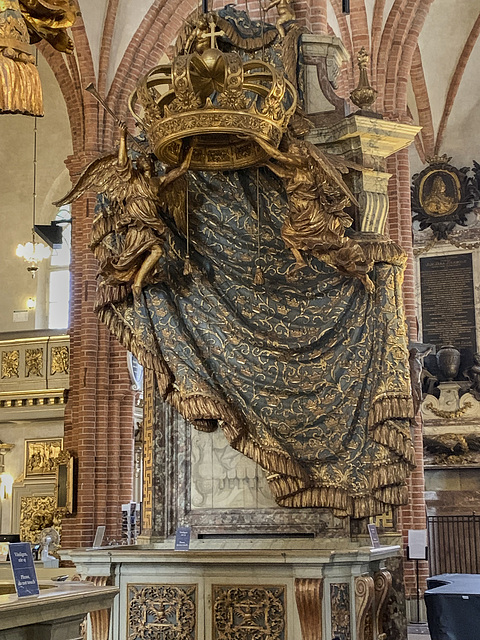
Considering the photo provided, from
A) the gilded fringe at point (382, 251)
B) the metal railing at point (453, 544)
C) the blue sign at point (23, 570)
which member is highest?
the gilded fringe at point (382, 251)

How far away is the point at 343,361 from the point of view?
7277 mm

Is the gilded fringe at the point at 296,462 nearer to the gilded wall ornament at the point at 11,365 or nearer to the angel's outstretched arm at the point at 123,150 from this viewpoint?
the angel's outstretched arm at the point at 123,150

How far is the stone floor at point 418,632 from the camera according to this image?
37.7ft

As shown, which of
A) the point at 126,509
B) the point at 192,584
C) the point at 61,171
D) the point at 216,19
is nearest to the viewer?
the point at 192,584

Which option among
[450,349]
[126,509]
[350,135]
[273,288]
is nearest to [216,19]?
[350,135]

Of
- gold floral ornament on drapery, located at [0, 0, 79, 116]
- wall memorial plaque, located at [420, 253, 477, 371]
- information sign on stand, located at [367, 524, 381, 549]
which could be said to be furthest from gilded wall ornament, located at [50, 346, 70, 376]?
gold floral ornament on drapery, located at [0, 0, 79, 116]

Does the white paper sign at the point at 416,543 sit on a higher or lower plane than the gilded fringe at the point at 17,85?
lower

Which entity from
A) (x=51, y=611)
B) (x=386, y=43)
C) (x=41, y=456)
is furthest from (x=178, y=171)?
(x=41, y=456)

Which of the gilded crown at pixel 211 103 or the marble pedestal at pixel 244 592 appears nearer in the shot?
the marble pedestal at pixel 244 592

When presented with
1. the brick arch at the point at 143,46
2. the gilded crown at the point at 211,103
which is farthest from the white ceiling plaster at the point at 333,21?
the gilded crown at the point at 211,103

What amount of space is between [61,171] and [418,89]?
297 inches

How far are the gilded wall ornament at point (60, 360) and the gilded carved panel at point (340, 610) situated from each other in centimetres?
1190

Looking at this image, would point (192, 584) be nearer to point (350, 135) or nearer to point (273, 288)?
point (273, 288)

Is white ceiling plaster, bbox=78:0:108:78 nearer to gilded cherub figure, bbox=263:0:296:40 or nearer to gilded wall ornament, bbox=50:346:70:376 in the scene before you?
gilded wall ornament, bbox=50:346:70:376
